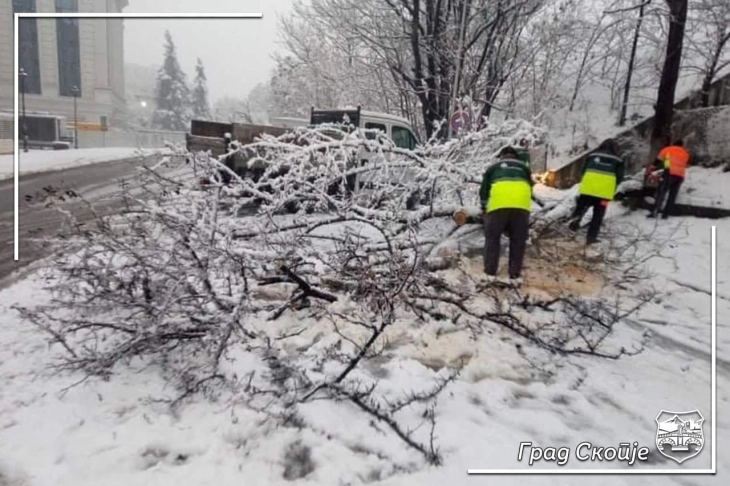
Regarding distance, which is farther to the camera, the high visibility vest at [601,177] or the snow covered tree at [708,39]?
the snow covered tree at [708,39]

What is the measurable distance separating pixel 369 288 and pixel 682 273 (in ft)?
14.5

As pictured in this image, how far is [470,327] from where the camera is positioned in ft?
12.9

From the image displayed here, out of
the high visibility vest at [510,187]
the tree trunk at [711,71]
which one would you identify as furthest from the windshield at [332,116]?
the tree trunk at [711,71]

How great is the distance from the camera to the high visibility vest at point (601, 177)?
6.56 meters

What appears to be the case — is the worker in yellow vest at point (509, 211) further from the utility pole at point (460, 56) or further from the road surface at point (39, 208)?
the utility pole at point (460, 56)

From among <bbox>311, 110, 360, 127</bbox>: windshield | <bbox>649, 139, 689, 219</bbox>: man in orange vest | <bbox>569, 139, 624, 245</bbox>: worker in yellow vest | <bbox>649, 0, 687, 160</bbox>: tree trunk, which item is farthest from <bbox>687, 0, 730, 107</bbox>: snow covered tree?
<bbox>311, 110, 360, 127</bbox>: windshield

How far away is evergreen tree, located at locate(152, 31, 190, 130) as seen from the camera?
151 feet

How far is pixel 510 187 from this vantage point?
5137 mm

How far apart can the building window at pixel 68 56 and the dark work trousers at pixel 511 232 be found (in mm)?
30901

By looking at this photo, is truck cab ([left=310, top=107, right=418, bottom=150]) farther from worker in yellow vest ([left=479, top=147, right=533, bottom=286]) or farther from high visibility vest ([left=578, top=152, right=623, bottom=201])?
worker in yellow vest ([left=479, top=147, right=533, bottom=286])

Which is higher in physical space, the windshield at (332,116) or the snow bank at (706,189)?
the windshield at (332,116)

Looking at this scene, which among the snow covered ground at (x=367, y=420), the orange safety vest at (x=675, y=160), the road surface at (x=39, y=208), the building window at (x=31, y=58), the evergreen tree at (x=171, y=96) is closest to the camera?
the snow covered ground at (x=367, y=420)

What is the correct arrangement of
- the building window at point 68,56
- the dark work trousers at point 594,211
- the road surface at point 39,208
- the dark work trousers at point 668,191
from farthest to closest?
the building window at point 68,56, the dark work trousers at point 668,191, the dark work trousers at point 594,211, the road surface at point 39,208

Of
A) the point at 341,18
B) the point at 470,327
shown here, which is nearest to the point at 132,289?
the point at 470,327
